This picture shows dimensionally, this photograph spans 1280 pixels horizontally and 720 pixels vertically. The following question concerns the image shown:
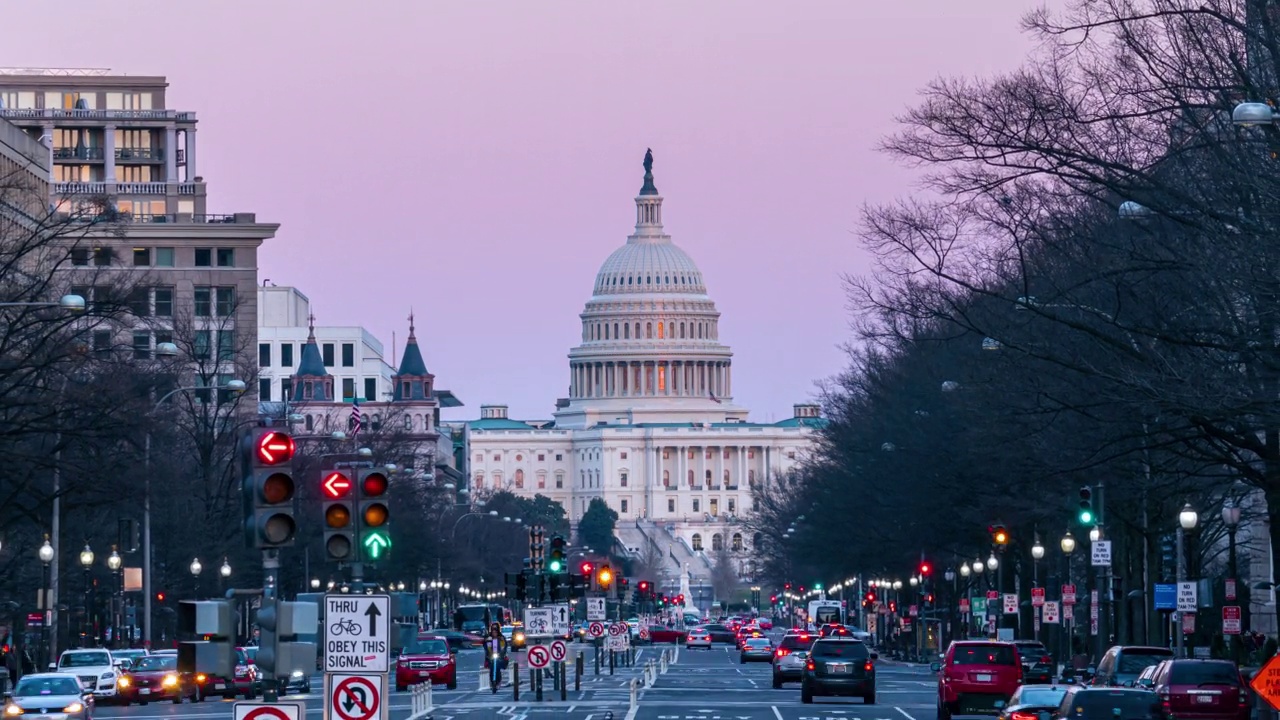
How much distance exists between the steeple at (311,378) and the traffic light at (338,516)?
162 metres

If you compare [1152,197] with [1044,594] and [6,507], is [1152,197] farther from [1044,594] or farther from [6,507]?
[1044,594]

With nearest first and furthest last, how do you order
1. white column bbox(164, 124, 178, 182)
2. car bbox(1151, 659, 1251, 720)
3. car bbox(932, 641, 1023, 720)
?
car bbox(1151, 659, 1251, 720) < car bbox(932, 641, 1023, 720) < white column bbox(164, 124, 178, 182)

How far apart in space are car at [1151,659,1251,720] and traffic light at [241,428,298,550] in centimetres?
1957

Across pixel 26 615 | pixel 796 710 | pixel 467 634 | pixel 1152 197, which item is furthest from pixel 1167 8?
pixel 467 634

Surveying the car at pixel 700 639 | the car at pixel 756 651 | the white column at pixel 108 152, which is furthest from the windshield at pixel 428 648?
the white column at pixel 108 152

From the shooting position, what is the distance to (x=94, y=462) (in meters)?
51.6

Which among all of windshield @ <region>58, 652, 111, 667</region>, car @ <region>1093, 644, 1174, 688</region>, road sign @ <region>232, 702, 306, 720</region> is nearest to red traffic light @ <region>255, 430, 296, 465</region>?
road sign @ <region>232, 702, 306, 720</region>

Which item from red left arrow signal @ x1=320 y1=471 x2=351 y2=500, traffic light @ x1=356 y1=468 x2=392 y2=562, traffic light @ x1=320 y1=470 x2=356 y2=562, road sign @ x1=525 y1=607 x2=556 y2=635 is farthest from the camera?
road sign @ x1=525 y1=607 x2=556 y2=635

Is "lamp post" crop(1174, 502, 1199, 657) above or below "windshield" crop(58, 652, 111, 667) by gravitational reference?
above

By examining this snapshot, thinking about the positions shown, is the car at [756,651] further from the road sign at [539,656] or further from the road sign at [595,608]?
the road sign at [539,656]

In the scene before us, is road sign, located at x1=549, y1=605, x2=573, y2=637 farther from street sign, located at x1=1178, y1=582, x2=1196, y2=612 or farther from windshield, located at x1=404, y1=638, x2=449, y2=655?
street sign, located at x1=1178, y1=582, x2=1196, y2=612

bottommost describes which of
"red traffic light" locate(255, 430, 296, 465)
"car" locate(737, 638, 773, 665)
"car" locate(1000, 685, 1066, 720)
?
"car" locate(737, 638, 773, 665)

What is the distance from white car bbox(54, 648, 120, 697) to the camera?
2170 inches

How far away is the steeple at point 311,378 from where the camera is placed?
18775 centimetres
